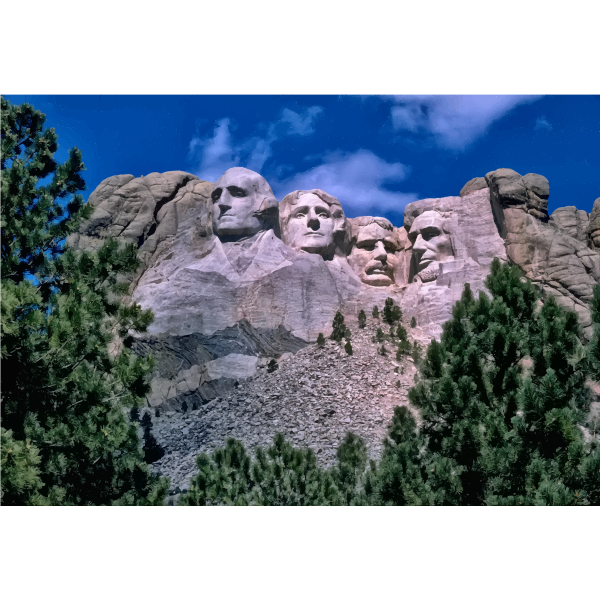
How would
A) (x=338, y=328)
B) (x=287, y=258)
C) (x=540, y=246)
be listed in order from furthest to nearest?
(x=287, y=258) → (x=540, y=246) → (x=338, y=328)

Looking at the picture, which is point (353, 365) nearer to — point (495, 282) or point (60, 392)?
point (495, 282)

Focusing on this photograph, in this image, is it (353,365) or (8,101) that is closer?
(8,101)

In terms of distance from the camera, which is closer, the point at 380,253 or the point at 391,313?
the point at 391,313

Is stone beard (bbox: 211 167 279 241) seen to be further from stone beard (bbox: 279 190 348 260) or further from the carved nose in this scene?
the carved nose

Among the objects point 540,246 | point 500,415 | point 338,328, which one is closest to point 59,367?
point 500,415

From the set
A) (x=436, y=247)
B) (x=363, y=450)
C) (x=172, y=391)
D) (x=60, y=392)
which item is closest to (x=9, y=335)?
(x=60, y=392)

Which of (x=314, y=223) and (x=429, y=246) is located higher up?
(x=314, y=223)

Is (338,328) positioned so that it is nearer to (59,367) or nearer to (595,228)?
(595,228)
